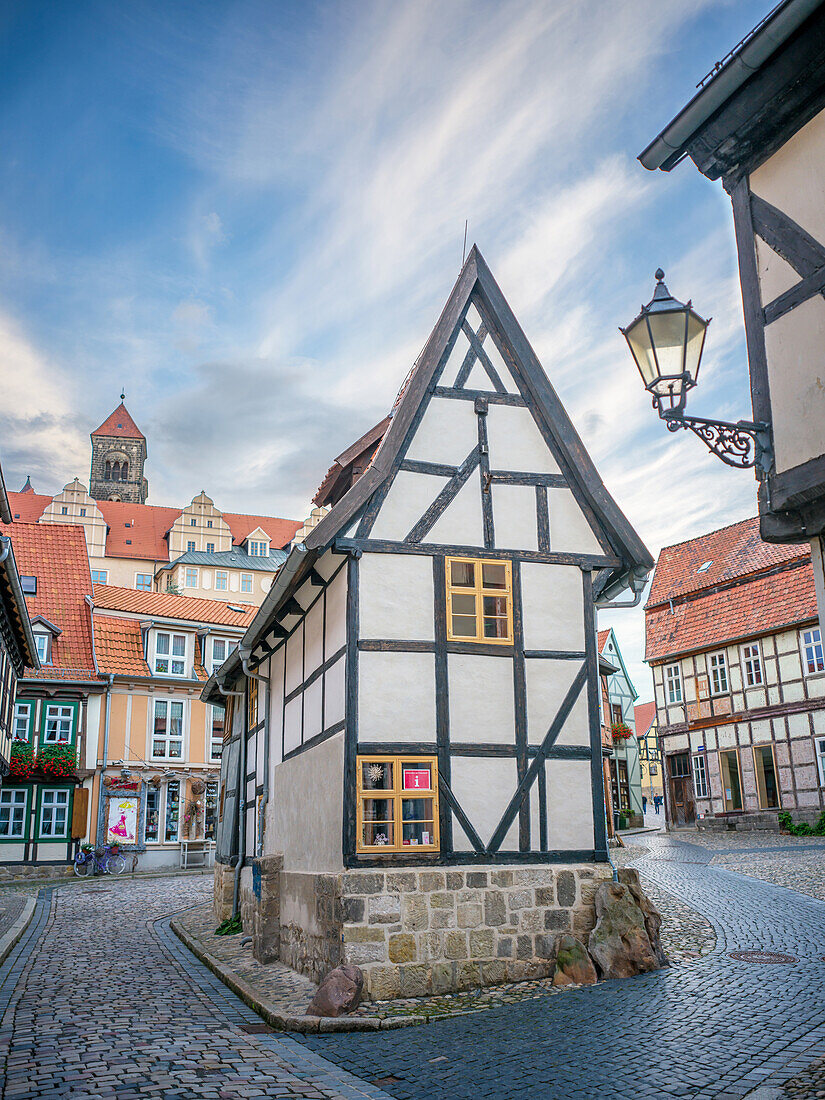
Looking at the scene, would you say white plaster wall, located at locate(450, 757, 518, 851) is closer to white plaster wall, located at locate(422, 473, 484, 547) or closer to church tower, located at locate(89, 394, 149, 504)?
white plaster wall, located at locate(422, 473, 484, 547)

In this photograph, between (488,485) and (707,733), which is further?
(707,733)

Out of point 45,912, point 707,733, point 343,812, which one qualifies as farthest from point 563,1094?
point 707,733

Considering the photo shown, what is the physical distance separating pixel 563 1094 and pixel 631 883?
173 inches

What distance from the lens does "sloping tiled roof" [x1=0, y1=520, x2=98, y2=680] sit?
3177 cm

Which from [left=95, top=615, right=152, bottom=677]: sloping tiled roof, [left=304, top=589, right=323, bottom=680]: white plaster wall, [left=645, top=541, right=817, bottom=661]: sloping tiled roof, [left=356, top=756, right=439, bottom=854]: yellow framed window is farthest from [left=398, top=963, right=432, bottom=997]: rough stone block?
[left=95, top=615, right=152, bottom=677]: sloping tiled roof

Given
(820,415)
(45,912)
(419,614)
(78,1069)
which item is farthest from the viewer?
(45,912)

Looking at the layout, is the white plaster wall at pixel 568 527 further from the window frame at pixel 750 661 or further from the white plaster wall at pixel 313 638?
the window frame at pixel 750 661

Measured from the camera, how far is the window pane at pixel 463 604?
451 inches

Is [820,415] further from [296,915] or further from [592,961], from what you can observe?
[296,915]

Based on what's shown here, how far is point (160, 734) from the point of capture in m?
33.0

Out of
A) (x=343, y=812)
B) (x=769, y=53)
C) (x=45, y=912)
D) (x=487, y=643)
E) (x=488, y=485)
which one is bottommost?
(x=45, y=912)

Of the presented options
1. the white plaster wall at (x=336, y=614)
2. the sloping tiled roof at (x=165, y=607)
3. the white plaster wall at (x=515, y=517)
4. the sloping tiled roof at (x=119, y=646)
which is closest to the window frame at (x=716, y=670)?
the sloping tiled roof at (x=165, y=607)

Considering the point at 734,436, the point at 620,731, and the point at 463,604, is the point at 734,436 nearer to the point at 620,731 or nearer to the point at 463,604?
the point at 463,604

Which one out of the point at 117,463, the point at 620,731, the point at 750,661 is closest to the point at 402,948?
the point at 750,661
